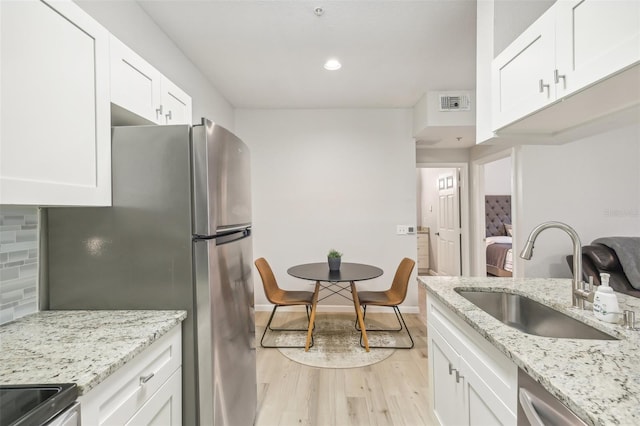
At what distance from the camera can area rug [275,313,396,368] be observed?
8.69ft

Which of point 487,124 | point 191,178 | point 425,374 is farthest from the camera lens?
point 425,374

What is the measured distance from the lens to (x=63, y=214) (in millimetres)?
1344

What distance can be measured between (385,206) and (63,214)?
10.7 ft

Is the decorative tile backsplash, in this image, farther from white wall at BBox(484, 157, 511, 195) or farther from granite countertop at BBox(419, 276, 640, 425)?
white wall at BBox(484, 157, 511, 195)

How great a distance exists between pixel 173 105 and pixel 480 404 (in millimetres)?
2126

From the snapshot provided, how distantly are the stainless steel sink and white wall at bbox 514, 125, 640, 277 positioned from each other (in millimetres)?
1987

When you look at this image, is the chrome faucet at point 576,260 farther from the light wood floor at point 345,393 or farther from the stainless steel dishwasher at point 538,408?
the light wood floor at point 345,393

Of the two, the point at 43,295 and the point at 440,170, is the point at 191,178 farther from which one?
the point at 440,170

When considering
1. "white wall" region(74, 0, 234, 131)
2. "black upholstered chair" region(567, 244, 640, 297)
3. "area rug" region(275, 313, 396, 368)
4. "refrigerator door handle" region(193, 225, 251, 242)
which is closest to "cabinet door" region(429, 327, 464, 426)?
"area rug" region(275, 313, 396, 368)

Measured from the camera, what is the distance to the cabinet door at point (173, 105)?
5.62 ft

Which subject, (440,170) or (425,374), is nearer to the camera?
(425,374)

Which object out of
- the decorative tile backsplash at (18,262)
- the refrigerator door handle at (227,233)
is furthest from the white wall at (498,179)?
the decorative tile backsplash at (18,262)

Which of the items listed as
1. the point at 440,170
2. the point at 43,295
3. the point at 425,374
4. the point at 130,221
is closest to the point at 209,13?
the point at 130,221

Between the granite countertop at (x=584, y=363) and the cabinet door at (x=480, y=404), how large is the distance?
0.67 feet
